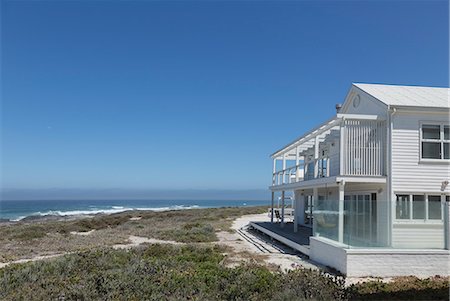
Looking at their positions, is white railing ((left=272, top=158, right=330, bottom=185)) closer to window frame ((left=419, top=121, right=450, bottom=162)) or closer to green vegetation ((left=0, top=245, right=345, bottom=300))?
window frame ((left=419, top=121, right=450, bottom=162))

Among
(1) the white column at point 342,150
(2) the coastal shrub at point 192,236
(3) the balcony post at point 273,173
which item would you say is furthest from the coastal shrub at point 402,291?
(3) the balcony post at point 273,173

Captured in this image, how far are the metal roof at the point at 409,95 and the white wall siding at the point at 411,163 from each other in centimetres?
49

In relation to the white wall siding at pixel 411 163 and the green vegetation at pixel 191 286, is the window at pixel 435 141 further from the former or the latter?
the green vegetation at pixel 191 286

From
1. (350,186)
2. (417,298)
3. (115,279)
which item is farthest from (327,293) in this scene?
(350,186)

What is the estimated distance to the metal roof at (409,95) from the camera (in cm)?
1445

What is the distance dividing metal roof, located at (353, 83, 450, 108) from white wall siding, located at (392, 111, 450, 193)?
493 millimetres

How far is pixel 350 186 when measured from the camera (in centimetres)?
1653

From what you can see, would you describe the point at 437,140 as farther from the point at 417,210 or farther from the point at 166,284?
the point at 166,284

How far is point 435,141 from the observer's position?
14133 millimetres

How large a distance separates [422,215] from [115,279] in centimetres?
875

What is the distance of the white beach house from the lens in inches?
452

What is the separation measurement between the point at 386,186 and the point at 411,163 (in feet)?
3.60

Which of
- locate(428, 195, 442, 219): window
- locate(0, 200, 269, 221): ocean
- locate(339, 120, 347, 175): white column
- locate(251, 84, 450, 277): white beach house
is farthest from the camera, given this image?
locate(0, 200, 269, 221): ocean

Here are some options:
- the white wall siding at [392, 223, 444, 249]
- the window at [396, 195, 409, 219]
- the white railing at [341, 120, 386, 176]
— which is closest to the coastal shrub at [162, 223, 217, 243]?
the white railing at [341, 120, 386, 176]
